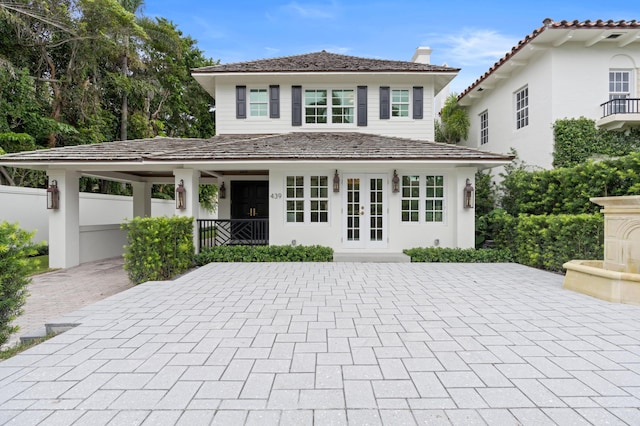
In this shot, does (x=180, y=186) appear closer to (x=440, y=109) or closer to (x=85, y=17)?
(x=85, y=17)

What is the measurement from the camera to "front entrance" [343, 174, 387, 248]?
10.0 metres

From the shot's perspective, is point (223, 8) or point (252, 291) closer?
point (252, 291)

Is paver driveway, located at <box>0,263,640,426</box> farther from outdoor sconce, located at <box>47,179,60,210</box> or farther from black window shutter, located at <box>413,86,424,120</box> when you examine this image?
black window shutter, located at <box>413,86,424,120</box>

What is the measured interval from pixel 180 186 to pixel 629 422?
9.80 metres

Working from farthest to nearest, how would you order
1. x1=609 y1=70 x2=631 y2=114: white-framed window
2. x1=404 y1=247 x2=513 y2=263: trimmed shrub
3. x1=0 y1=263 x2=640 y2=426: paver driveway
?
1. x1=609 y1=70 x2=631 y2=114: white-framed window
2. x1=404 y1=247 x2=513 y2=263: trimmed shrub
3. x1=0 y1=263 x2=640 y2=426: paver driveway

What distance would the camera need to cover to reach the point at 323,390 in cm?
253

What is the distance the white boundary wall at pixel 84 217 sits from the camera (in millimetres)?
10367

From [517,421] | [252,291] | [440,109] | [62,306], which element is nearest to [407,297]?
[252,291]

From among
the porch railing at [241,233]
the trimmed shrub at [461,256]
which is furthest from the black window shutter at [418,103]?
the porch railing at [241,233]

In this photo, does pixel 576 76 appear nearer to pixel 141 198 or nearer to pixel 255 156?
pixel 255 156

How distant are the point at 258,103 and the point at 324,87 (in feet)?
8.46

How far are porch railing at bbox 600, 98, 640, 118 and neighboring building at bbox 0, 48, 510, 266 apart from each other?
4.55m

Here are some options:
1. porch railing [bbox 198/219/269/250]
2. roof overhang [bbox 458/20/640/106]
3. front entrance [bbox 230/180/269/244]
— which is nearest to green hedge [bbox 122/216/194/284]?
porch railing [bbox 198/219/269/250]

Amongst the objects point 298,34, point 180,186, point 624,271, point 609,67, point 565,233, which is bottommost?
point 624,271
